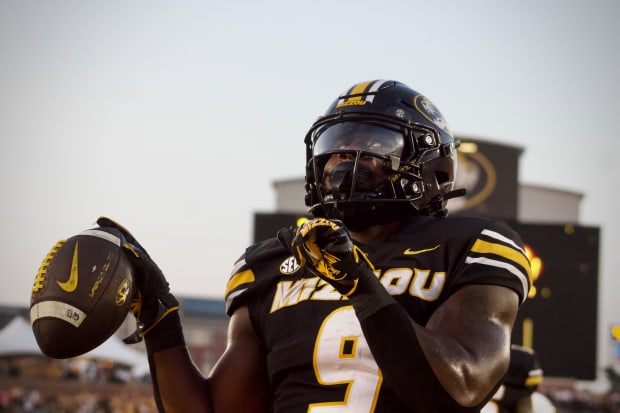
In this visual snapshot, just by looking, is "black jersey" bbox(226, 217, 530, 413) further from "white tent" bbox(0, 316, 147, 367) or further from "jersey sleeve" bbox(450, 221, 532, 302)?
"white tent" bbox(0, 316, 147, 367)

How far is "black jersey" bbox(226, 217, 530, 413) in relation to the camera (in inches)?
107

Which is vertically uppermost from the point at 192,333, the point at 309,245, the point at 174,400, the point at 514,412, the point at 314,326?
the point at 309,245

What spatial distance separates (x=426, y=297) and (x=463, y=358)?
337 millimetres

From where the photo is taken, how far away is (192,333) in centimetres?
5272

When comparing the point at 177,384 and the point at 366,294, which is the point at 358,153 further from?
the point at 177,384

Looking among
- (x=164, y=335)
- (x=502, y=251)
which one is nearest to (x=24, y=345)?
(x=164, y=335)

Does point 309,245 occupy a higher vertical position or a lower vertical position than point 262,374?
higher

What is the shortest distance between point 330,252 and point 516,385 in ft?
13.2

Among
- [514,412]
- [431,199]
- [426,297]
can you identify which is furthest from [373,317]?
[514,412]

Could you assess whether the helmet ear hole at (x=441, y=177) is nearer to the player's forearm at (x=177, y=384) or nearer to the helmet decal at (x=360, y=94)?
the helmet decal at (x=360, y=94)

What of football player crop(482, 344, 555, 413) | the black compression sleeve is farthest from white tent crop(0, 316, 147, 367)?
Result: the black compression sleeve

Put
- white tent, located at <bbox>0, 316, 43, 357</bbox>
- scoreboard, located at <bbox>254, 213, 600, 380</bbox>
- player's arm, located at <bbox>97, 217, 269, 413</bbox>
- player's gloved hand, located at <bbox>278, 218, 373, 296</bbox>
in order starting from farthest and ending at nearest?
white tent, located at <bbox>0, 316, 43, 357</bbox> < scoreboard, located at <bbox>254, 213, 600, 380</bbox> < player's arm, located at <bbox>97, 217, 269, 413</bbox> < player's gloved hand, located at <bbox>278, 218, 373, 296</bbox>

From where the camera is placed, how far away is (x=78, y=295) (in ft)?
9.14

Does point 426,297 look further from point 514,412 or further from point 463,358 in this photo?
point 514,412
